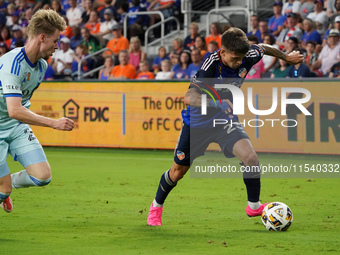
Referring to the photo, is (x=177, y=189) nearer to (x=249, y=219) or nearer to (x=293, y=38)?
(x=249, y=219)

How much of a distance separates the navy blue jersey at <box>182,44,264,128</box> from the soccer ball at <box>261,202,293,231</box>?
1137 millimetres

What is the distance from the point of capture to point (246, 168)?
7168 mm

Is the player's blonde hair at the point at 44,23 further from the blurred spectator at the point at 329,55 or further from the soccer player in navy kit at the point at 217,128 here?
the blurred spectator at the point at 329,55

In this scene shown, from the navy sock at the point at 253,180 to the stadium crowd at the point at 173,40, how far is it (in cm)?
798

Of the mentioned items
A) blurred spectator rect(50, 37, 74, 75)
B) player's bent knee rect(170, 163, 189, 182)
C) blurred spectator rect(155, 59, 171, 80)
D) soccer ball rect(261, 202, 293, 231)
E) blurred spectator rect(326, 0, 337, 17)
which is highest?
player's bent knee rect(170, 163, 189, 182)

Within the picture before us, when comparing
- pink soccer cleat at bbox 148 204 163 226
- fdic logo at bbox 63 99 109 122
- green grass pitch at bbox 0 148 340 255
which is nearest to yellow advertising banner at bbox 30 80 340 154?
fdic logo at bbox 63 99 109 122

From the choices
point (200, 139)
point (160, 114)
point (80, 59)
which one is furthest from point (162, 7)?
point (200, 139)

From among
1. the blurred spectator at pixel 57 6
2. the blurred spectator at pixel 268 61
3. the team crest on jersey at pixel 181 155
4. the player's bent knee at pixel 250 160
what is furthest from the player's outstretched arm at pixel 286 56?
the blurred spectator at pixel 57 6

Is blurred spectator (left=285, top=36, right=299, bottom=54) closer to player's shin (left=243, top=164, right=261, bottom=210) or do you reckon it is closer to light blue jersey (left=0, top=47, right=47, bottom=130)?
player's shin (left=243, top=164, right=261, bottom=210)

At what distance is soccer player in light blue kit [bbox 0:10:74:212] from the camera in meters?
6.35

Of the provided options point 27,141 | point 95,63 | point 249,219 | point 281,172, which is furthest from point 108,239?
point 95,63

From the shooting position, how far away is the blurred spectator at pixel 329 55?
15.5 metres

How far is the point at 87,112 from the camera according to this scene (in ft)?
55.5

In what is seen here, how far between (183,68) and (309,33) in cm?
330
